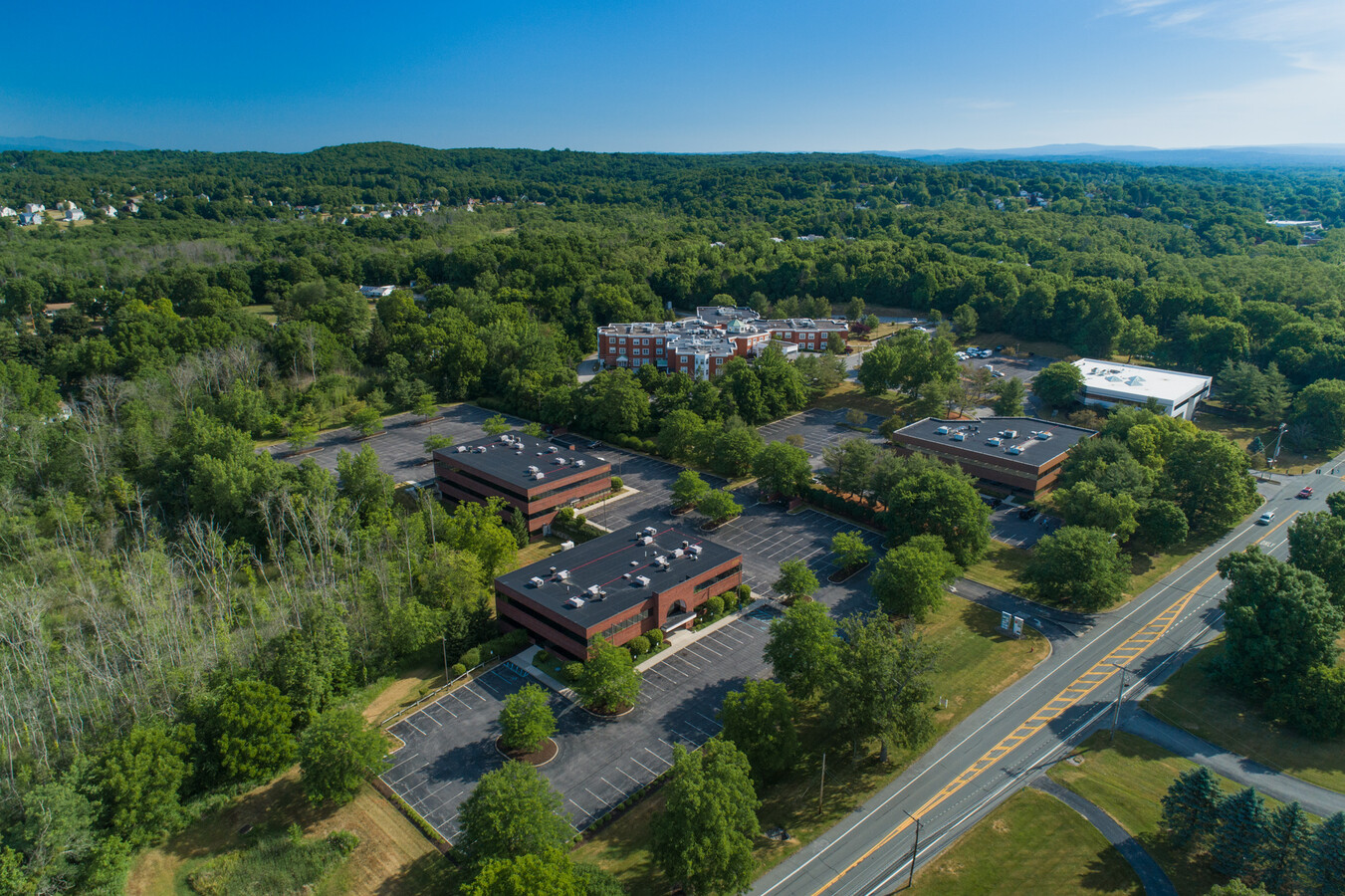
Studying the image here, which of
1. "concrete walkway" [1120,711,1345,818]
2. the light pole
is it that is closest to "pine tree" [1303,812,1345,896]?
"concrete walkway" [1120,711,1345,818]

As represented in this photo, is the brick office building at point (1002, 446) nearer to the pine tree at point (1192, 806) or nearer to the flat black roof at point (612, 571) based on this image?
the flat black roof at point (612, 571)

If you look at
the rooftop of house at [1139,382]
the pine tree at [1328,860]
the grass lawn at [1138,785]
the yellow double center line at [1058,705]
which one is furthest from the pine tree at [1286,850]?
the rooftop of house at [1139,382]

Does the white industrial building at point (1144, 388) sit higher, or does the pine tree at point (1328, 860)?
the white industrial building at point (1144, 388)

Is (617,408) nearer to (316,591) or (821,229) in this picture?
(316,591)

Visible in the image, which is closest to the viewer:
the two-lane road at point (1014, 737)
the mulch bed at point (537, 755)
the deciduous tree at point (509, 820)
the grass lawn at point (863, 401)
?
the deciduous tree at point (509, 820)

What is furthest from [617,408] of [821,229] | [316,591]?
[821,229]

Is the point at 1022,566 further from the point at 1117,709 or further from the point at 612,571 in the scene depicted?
the point at 612,571

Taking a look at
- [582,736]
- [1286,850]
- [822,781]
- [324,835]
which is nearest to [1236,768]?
[1286,850]
